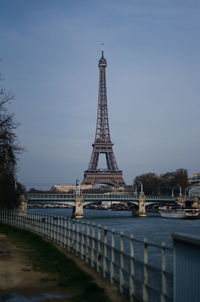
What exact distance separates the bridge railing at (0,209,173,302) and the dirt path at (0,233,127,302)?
10.5 inches

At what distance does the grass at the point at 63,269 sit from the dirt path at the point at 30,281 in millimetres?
219

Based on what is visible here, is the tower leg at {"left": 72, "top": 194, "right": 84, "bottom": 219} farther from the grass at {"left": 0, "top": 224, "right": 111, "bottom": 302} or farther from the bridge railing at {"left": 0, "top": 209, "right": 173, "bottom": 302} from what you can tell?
the grass at {"left": 0, "top": 224, "right": 111, "bottom": 302}

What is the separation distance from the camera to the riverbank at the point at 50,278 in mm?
10148

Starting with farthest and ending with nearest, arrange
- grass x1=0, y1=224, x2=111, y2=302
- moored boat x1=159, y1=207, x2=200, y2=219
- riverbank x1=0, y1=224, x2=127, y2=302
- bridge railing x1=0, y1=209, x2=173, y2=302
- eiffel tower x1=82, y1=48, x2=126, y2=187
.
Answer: eiffel tower x1=82, y1=48, x2=126, y2=187
moored boat x1=159, y1=207, x2=200, y2=219
riverbank x1=0, y1=224, x2=127, y2=302
grass x1=0, y1=224, x2=111, y2=302
bridge railing x1=0, y1=209, x2=173, y2=302

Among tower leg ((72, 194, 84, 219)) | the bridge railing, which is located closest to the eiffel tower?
tower leg ((72, 194, 84, 219))

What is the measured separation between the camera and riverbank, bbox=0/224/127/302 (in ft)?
33.3

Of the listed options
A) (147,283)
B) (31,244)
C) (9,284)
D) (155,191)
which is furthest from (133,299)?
(155,191)

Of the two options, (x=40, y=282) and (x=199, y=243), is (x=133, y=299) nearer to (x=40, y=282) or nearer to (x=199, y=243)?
(x=40, y=282)

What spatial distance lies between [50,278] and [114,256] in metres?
1.88

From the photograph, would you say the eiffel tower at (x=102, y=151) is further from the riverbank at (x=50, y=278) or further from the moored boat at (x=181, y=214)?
the riverbank at (x=50, y=278)

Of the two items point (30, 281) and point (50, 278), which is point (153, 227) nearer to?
point (50, 278)

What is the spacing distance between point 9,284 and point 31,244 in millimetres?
9907

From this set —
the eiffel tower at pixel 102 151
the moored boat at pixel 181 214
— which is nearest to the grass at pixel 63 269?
the moored boat at pixel 181 214

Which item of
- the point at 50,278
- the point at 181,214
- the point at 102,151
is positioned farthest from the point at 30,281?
the point at 102,151
